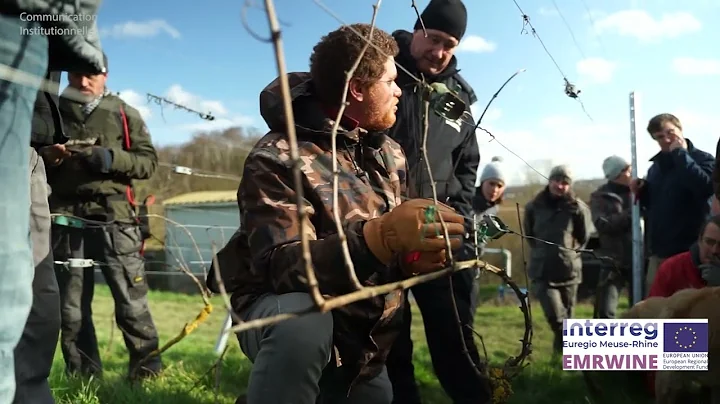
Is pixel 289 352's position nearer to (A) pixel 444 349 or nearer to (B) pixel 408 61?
(A) pixel 444 349

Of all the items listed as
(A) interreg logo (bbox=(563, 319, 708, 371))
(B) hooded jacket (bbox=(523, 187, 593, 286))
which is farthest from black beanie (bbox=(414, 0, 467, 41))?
(B) hooded jacket (bbox=(523, 187, 593, 286))

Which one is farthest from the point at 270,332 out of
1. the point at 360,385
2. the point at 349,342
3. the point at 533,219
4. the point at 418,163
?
the point at 533,219

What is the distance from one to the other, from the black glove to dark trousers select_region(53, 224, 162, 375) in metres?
0.33

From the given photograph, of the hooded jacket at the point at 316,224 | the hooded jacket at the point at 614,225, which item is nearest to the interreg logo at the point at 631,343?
the hooded jacket at the point at 316,224

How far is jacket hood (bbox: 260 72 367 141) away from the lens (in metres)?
1.75

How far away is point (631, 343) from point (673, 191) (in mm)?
1874

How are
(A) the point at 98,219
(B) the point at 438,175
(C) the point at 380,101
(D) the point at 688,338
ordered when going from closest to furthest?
(C) the point at 380,101 < (D) the point at 688,338 < (B) the point at 438,175 < (A) the point at 98,219

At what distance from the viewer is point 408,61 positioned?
271 cm

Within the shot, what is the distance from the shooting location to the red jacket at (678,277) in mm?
2727

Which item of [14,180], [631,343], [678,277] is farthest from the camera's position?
[678,277]

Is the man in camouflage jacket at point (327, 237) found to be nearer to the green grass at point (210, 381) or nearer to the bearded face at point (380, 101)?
the bearded face at point (380, 101)

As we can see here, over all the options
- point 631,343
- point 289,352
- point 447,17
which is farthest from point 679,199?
point 289,352

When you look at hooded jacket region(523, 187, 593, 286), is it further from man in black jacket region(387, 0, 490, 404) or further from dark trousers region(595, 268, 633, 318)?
man in black jacket region(387, 0, 490, 404)

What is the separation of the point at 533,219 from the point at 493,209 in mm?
526
